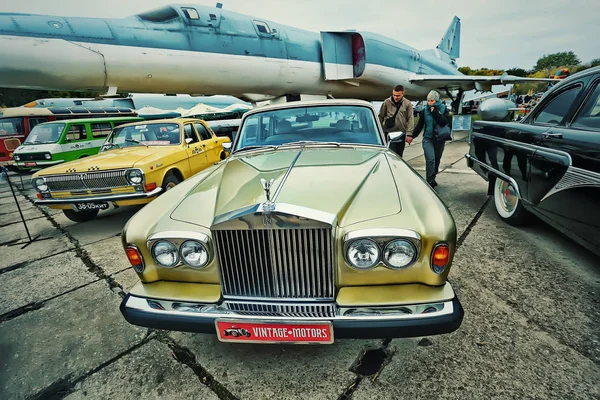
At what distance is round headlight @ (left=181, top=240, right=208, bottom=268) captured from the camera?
1.60 m

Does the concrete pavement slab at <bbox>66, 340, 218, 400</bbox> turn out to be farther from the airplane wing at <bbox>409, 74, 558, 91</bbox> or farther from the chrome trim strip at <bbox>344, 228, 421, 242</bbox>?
the airplane wing at <bbox>409, 74, 558, 91</bbox>

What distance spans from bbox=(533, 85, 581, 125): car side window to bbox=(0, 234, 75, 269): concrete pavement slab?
18.9ft

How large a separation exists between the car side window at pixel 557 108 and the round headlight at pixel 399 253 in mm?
2558

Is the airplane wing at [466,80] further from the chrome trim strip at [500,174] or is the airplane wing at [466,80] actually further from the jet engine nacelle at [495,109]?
the chrome trim strip at [500,174]

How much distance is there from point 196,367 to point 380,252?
133 centimetres

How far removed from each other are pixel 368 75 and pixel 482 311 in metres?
10.8

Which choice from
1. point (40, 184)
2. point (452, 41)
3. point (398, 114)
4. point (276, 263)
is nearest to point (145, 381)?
point (276, 263)

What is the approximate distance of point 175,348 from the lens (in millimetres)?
1964

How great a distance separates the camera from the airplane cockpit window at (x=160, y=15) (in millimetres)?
7402

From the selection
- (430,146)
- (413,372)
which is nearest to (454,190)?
(430,146)

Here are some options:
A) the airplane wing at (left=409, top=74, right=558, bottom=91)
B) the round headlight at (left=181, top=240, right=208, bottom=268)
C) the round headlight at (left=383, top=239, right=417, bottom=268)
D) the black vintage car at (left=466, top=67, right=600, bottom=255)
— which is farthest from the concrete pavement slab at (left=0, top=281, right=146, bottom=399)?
the airplane wing at (left=409, top=74, right=558, bottom=91)

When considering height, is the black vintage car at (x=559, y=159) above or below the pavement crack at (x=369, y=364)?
above

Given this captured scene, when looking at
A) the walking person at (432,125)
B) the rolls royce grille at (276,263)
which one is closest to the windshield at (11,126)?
the walking person at (432,125)

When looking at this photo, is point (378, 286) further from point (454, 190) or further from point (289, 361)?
point (454, 190)
